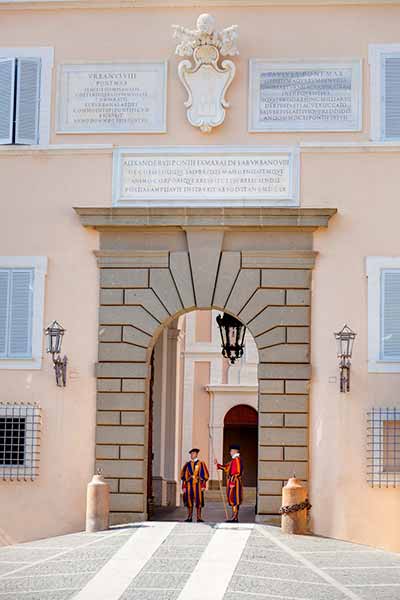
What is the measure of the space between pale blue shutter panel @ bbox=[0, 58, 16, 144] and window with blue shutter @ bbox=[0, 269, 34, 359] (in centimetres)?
202

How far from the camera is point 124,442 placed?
745 inches

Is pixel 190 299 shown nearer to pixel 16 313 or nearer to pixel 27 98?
pixel 16 313

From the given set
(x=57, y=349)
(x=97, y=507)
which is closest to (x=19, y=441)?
(x=57, y=349)

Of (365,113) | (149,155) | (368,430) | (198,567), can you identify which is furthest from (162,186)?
(198,567)

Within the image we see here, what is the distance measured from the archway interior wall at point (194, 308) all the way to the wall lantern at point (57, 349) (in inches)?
19.8

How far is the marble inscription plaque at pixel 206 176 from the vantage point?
1923 centimetres

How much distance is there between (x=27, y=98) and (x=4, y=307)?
10.0 feet

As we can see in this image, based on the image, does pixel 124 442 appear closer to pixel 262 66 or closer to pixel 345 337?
pixel 345 337

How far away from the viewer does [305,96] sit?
63.6ft

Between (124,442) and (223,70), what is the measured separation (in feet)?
17.8

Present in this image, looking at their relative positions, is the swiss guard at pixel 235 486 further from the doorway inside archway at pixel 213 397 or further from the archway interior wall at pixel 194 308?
the doorway inside archway at pixel 213 397

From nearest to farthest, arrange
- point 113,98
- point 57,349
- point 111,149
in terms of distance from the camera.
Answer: point 57,349
point 111,149
point 113,98

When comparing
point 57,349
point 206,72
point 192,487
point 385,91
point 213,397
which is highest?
point 206,72

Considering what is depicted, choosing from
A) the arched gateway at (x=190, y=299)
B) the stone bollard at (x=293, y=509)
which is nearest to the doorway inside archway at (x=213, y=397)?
the arched gateway at (x=190, y=299)
